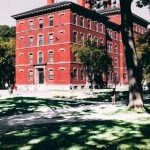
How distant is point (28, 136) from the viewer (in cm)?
1105

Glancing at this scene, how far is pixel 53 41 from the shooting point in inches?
2103

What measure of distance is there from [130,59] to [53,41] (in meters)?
34.1

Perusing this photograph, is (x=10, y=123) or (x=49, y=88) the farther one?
(x=49, y=88)

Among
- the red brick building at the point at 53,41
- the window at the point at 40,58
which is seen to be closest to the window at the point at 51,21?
the red brick building at the point at 53,41

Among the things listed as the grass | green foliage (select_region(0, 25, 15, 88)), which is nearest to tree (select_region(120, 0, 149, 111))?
the grass

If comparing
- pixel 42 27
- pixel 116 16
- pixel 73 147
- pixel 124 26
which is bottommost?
pixel 73 147

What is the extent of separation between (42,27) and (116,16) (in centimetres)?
2102

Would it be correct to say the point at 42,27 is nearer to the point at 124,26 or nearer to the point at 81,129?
the point at 124,26

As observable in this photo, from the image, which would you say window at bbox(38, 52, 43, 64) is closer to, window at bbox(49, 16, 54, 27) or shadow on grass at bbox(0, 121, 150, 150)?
window at bbox(49, 16, 54, 27)

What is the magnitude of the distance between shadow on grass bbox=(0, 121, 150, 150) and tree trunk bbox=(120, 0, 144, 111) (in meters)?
6.97

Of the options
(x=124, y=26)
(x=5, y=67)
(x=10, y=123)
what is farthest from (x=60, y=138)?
(x=5, y=67)

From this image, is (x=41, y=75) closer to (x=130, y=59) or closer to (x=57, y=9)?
(x=57, y=9)

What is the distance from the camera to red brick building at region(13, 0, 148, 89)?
51500 mm

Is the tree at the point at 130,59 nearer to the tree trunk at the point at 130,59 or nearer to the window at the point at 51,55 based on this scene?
the tree trunk at the point at 130,59
